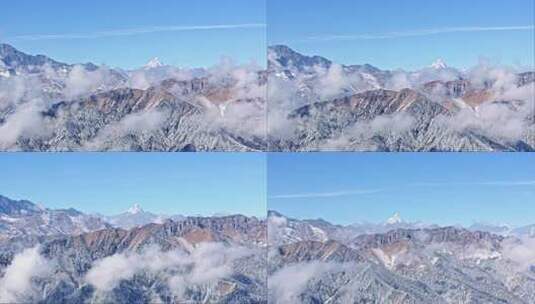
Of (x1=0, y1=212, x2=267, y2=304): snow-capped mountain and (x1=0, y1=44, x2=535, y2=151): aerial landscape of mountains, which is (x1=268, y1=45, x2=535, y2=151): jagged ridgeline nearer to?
(x1=0, y1=44, x2=535, y2=151): aerial landscape of mountains

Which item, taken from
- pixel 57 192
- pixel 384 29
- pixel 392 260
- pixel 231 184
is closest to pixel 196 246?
pixel 231 184

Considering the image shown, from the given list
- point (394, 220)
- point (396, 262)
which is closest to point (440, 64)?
point (394, 220)

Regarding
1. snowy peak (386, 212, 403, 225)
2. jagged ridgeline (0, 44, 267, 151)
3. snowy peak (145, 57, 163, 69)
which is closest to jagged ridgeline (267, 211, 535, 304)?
snowy peak (386, 212, 403, 225)

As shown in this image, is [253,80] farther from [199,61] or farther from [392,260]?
[392,260]

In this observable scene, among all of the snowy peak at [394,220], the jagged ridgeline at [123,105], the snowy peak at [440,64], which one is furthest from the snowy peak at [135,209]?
the snowy peak at [440,64]

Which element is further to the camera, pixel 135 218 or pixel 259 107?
pixel 135 218

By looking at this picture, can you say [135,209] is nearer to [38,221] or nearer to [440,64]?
[38,221]
